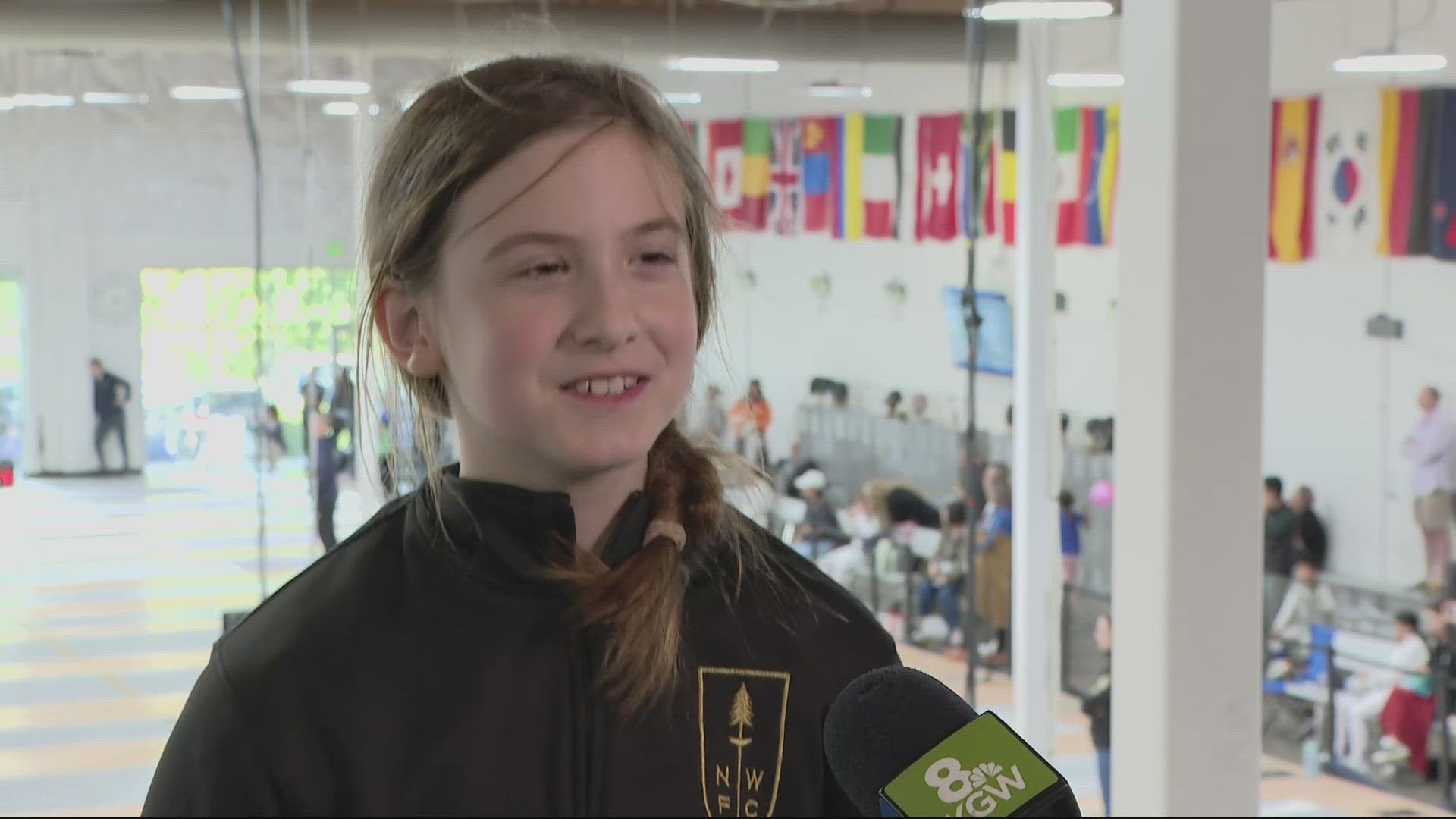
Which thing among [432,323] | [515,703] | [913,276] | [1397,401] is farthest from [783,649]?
[913,276]

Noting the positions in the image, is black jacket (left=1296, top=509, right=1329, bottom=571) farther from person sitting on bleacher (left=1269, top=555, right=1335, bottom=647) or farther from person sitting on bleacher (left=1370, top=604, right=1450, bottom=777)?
person sitting on bleacher (left=1370, top=604, right=1450, bottom=777)

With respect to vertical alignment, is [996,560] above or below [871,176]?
below

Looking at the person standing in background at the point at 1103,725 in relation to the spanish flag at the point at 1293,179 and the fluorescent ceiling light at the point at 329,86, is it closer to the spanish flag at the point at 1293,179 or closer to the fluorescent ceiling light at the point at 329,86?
the spanish flag at the point at 1293,179

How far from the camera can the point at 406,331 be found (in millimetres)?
1206

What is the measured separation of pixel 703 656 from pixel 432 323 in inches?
11.5

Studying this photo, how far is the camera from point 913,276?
7645mm

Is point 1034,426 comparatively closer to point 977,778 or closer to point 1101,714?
point 1101,714

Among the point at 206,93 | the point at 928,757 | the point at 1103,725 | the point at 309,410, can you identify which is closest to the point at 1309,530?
the point at 1103,725

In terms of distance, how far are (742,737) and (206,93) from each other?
578 cm

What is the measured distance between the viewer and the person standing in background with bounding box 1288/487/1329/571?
696 centimetres

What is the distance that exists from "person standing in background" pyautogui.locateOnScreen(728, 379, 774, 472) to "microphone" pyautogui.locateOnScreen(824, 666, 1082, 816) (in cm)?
621

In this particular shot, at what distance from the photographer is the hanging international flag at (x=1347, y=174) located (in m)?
6.50

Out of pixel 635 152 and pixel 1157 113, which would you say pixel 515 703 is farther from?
pixel 1157 113

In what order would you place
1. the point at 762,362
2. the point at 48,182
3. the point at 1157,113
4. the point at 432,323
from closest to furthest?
the point at 432,323 → the point at 1157,113 → the point at 48,182 → the point at 762,362
